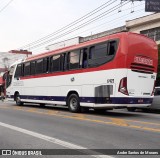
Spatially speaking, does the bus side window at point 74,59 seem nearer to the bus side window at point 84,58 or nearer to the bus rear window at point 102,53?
the bus side window at point 84,58

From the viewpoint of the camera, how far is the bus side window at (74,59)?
53.8 ft

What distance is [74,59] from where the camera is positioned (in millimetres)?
16688

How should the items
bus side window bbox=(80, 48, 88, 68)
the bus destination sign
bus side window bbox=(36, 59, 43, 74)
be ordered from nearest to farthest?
bus side window bbox=(80, 48, 88, 68), the bus destination sign, bus side window bbox=(36, 59, 43, 74)

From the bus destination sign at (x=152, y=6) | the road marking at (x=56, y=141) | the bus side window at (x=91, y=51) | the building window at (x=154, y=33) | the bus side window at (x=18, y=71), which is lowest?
the road marking at (x=56, y=141)

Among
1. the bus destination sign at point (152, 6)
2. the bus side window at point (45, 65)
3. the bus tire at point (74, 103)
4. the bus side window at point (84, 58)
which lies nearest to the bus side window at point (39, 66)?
the bus side window at point (45, 65)

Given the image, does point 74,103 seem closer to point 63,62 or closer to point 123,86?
point 63,62

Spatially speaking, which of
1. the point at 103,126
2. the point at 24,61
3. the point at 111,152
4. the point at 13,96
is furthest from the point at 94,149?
the point at 13,96

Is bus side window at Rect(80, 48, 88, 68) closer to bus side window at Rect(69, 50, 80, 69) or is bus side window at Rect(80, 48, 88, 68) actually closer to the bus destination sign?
bus side window at Rect(69, 50, 80, 69)

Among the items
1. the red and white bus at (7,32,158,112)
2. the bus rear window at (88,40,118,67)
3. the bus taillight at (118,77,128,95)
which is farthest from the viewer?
the bus rear window at (88,40,118,67)

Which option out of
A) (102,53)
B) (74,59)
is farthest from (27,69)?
(102,53)

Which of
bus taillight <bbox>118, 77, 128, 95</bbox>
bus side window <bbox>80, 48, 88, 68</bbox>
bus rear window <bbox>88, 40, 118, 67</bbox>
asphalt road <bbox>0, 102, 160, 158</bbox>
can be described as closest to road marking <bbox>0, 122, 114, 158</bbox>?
asphalt road <bbox>0, 102, 160, 158</bbox>

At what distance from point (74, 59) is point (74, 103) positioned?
2221 millimetres

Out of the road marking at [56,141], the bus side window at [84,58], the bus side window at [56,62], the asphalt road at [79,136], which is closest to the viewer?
the road marking at [56,141]

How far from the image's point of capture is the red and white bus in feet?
45.9
